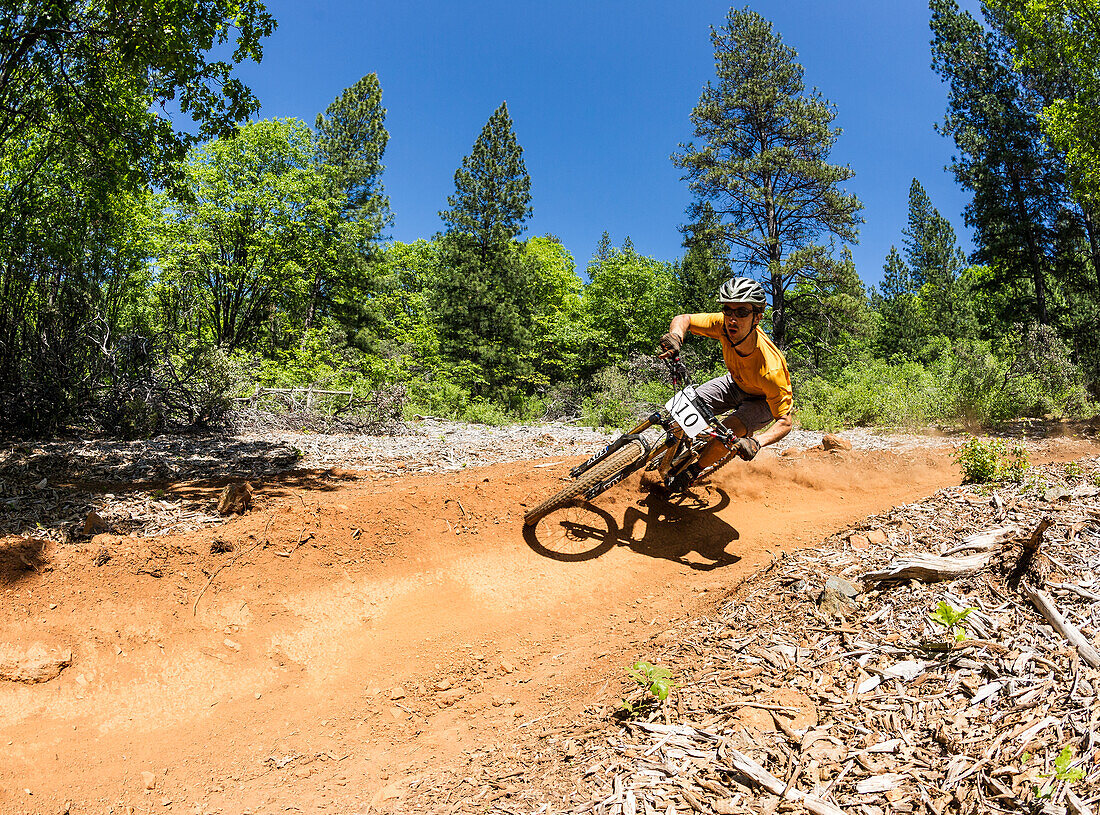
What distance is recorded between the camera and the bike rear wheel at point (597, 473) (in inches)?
219

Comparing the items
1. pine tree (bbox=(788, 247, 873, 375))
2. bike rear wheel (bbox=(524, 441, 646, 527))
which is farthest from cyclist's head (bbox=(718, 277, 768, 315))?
pine tree (bbox=(788, 247, 873, 375))

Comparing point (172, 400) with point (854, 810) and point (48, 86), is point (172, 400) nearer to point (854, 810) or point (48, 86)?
point (48, 86)

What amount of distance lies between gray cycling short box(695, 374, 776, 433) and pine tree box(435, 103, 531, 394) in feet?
83.8

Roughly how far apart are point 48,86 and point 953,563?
14.3 m

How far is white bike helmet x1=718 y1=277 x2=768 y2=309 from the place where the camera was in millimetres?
5406

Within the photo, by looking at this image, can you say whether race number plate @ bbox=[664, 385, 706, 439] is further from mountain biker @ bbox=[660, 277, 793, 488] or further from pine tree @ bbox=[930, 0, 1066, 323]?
pine tree @ bbox=[930, 0, 1066, 323]

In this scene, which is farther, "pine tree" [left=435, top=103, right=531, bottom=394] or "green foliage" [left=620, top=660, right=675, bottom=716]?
"pine tree" [left=435, top=103, right=531, bottom=394]

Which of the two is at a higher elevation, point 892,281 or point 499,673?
point 892,281

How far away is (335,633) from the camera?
4.62 metres

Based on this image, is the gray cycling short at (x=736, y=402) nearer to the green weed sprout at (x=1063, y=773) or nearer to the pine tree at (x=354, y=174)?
the green weed sprout at (x=1063, y=773)

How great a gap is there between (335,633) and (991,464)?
7.15 m

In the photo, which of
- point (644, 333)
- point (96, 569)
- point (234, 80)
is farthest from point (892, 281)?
point (96, 569)

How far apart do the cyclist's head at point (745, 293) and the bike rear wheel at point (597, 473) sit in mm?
1756

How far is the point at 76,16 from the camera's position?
27.9ft
